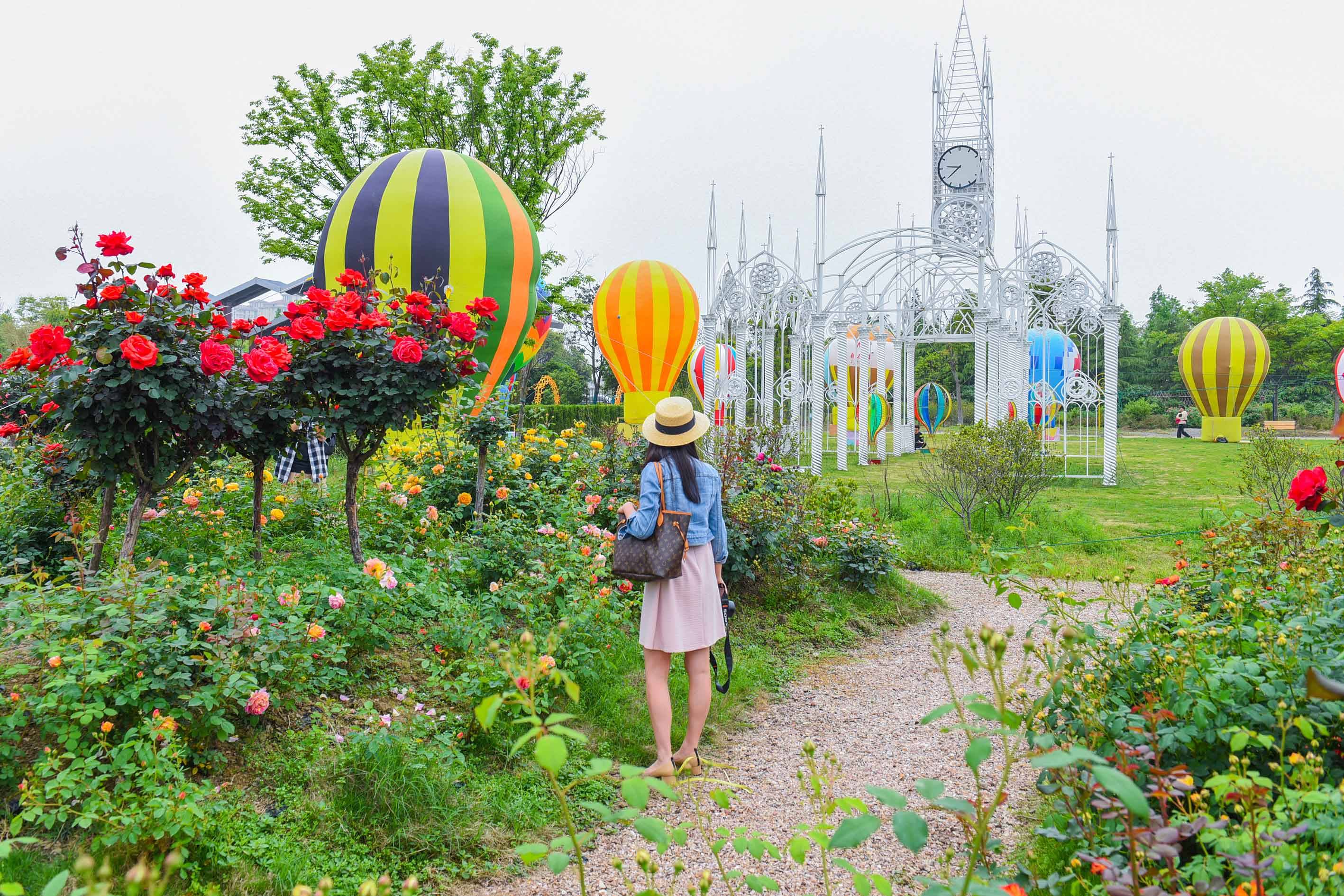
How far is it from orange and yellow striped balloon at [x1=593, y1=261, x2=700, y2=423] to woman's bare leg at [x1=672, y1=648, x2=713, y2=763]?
37.2ft

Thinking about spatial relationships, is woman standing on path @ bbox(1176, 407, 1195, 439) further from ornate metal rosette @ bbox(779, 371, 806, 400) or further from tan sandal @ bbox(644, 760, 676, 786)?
tan sandal @ bbox(644, 760, 676, 786)

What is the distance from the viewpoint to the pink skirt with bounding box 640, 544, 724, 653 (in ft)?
11.7

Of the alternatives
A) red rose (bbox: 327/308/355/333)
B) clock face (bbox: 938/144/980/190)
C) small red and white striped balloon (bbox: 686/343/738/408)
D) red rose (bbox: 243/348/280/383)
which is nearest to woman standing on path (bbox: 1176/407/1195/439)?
clock face (bbox: 938/144/980/190)

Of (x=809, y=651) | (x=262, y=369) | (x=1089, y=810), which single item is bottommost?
(x=809, y=651)

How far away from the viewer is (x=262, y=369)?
3.75 meters

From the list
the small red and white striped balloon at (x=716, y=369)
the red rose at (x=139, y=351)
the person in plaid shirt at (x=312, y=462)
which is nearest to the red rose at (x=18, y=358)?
the red rose at (x=139, y=351)

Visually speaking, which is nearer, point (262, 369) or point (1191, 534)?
point (262, 369)

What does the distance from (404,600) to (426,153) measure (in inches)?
198

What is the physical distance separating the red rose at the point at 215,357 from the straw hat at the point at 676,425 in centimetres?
186

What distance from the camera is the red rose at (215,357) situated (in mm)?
3631

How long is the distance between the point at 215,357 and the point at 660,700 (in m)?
2.44

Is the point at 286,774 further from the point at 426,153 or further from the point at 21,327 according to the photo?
the point at 21,327

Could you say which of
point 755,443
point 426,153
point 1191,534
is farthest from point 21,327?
point 1191,534

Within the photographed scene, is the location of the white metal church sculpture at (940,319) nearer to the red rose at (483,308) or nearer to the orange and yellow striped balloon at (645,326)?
the orange and yellow striped balloon at (645,326)
